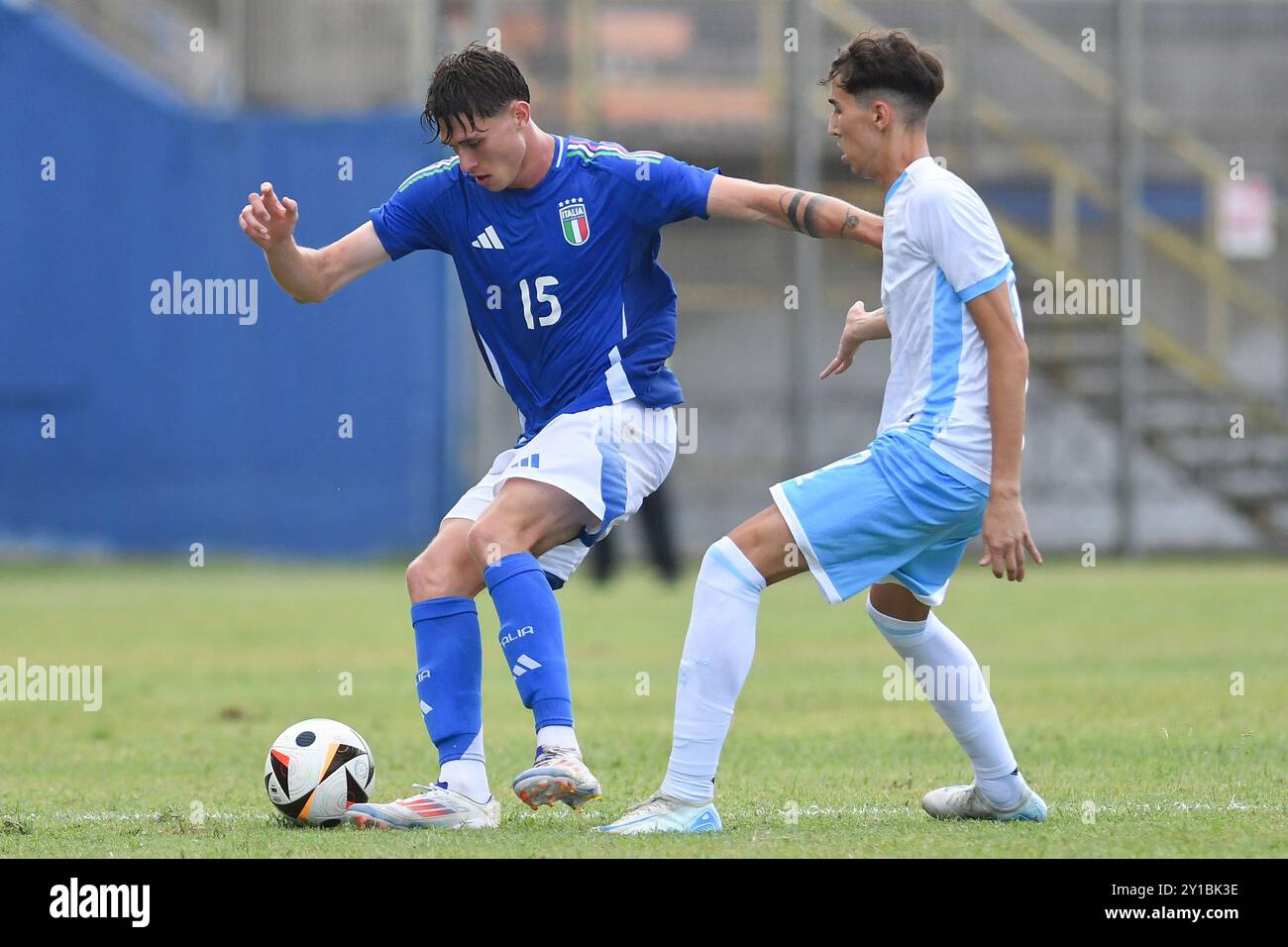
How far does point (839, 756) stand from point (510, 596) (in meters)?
1.98

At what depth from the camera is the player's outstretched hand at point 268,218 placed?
18.2 feet

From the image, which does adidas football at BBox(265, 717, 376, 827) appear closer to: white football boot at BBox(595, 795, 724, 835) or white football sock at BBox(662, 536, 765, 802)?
white football boot at BBox(595, 795, 724, 835)

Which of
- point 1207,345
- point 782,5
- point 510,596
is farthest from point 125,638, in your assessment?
point 1207,345

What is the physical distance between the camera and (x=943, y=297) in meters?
4.82

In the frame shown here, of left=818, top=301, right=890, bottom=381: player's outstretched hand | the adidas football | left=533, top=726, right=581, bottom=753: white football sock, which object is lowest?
the adidas football

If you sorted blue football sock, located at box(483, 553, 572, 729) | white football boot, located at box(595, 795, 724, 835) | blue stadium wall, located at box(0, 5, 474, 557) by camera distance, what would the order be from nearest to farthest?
white football boot, located at box(595, 795, 724, 835) < blue football sock, located at box(483, 553, 572, 729) < blue stadium wall, located at box(0, 5, 474, 557)

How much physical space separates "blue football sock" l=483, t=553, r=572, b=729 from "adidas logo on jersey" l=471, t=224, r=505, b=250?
946 mm

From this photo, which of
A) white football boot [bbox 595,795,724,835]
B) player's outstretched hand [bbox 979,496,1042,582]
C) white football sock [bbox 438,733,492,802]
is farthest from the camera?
white football sock [bbox 438,733,492,802]

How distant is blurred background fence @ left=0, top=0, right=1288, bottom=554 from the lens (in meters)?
18.8

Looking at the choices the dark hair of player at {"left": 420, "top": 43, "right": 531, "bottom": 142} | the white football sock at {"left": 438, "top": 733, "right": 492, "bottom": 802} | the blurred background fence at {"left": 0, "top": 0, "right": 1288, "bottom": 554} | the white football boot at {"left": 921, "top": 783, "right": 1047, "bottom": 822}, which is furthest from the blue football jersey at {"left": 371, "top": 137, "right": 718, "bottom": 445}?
the blurred background fence at {"left": 0, "top": 0, "right": 1288, "bottom": 554}

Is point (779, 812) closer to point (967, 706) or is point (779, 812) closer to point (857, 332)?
point (967, 706)

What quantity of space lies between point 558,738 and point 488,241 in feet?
4.93

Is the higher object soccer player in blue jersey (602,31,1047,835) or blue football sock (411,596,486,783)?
soccer player in blue jersey (602,31,1047,835)

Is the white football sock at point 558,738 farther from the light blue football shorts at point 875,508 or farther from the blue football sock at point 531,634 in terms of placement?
the light blue football shorts at point 875,508
